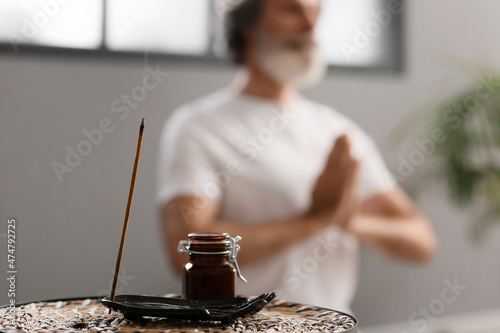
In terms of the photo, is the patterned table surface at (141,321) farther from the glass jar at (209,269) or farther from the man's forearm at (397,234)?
the man's forearm at (397,234)

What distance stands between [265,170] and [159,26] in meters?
0.55

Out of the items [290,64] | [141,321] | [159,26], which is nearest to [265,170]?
[290,64]

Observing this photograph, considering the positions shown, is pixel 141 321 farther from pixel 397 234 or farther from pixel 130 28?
pixel 397 234

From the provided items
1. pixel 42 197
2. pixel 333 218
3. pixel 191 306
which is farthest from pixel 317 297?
pixel 191 306

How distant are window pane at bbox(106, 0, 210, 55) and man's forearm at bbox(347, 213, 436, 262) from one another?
834 mm

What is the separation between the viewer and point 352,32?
7.71 ft

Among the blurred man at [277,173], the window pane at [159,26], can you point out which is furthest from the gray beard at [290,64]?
the window pane at [159,26]

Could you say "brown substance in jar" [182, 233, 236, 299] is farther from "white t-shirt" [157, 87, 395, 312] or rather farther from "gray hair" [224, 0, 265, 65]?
"gray hair" [224, 0, 265, 65]

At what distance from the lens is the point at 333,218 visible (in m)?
2.14

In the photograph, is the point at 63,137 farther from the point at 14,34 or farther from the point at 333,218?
the point at 333,218

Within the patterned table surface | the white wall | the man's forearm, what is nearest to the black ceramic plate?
the patterned table surface

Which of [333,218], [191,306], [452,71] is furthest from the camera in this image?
[452,71]

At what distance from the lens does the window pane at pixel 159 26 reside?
1.83m

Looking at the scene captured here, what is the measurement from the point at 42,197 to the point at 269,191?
2.28ft
